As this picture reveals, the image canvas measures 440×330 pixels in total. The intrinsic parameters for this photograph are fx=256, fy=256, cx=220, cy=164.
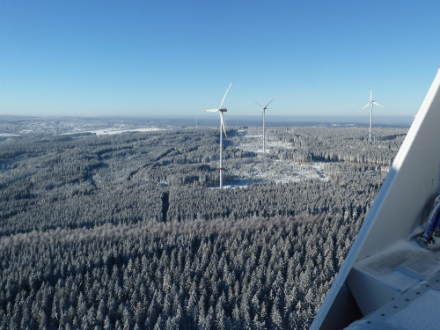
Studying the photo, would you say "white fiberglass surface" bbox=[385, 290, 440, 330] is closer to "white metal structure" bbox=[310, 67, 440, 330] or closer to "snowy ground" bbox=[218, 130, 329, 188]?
"white metal structure" bbox=[310, 67, 440, 330]

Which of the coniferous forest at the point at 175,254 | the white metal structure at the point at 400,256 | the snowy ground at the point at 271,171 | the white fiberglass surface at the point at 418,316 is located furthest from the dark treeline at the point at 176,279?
the snowy ground at the point at 271,171

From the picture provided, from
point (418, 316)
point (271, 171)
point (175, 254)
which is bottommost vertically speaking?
point (175, 254)

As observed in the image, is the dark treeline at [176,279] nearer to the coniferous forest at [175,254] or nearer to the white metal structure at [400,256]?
the coniferous forest at [175,254]

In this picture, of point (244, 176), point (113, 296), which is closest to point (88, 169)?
point (244, 176)

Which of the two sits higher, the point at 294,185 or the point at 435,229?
the point at 435,229

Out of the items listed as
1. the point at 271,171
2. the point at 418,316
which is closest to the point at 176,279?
the point at 418,316

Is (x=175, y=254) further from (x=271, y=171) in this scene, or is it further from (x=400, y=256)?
(x=271, y=171)

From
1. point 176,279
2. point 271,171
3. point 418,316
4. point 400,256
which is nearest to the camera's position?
point 418,316

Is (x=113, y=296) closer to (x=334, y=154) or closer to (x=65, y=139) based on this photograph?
(x=334, y=154)

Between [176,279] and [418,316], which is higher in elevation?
[418,316]
